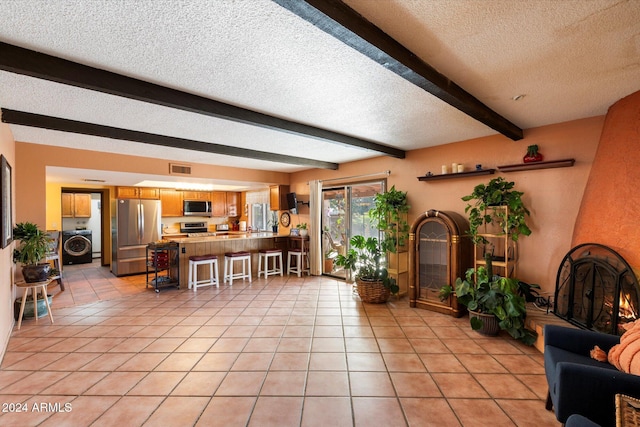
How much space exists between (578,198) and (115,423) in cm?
461

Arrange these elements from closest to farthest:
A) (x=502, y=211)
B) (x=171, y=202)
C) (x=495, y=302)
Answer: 1. (x=495, y=302)
2. (x=502, y=211)
3. (x=171, y=202)

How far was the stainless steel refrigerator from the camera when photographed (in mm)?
6168

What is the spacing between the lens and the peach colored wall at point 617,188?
7.57 feet

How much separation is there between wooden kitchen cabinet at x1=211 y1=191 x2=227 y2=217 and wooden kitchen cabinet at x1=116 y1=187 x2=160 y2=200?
1520 millimetres

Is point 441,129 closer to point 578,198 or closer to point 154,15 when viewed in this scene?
point 578,198

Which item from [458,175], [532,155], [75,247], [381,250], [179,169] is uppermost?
[179,169]

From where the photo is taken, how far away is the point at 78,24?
1512 mm

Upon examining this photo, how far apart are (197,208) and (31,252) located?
14.4 feet

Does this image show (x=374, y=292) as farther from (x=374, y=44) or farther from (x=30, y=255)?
(x=30, y=255)

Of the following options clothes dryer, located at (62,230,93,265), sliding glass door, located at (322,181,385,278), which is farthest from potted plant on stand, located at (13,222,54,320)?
clothes dryer, located at (62,230,93,265)

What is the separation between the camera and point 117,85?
80.1 inches

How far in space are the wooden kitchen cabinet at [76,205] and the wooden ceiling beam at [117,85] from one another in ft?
25.6

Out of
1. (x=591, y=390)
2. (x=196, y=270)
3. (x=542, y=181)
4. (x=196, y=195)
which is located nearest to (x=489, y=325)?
(x=591, y=390)

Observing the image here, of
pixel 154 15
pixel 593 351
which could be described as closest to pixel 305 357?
pixel 593 351
